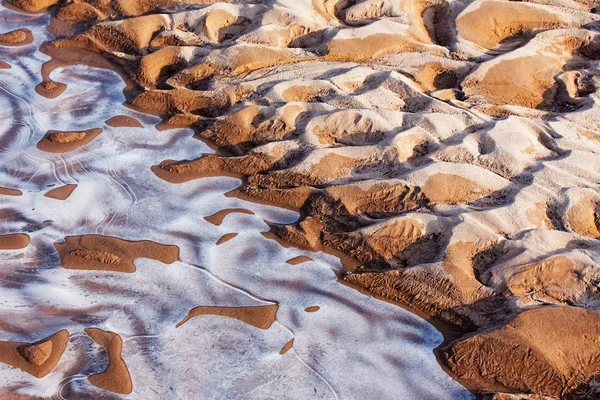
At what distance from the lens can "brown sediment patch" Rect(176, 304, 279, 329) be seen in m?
3.80

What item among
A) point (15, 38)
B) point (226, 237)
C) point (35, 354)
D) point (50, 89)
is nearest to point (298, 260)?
point (226, 237)

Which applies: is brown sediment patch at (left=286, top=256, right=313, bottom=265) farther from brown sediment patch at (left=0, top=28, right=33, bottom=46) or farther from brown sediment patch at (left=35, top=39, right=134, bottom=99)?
brown sediment patch at (left=0, top=28, right=33, bottom=46)

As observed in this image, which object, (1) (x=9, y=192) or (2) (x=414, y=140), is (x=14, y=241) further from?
(2) (x=414, y=140)

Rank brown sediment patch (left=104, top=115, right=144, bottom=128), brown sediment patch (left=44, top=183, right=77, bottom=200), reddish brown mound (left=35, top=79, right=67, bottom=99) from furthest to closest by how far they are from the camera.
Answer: reddish brown mound (left=35, top=79, right=67, bottom=99) → brown sediment patch (left=104, top=115, right=144, bottom=128) → brown sediment patch (left=44, top=183, right=77, bottom=200)

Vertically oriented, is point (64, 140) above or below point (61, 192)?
above

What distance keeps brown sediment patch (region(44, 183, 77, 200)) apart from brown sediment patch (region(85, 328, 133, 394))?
1.32 meters

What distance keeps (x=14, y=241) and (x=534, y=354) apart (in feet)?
10.4

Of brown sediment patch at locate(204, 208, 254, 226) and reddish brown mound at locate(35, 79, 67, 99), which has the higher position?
reddish brown mound at locate(35, 79, 67, 99)

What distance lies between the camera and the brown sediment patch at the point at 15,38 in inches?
255

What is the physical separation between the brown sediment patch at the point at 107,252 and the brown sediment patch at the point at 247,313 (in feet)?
1.58

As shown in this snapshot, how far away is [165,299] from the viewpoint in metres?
3.95

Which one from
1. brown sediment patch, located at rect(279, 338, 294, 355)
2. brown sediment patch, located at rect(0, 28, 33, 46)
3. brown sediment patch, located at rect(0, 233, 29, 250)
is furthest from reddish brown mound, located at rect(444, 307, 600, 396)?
brown sediment patch, located at rect(0, 28, 33, 46)

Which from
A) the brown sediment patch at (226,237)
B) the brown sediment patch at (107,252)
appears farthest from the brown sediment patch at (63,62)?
the brown sediment patch at (226,237)

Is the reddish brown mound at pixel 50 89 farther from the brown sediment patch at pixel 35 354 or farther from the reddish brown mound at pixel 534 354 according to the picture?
the reddish brown mound at pixel 534 354
